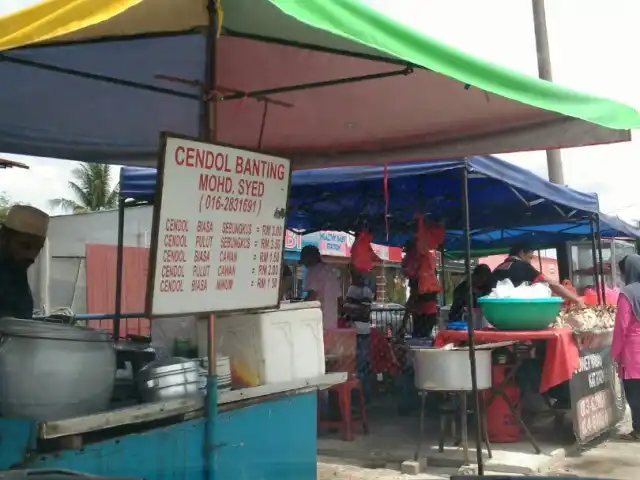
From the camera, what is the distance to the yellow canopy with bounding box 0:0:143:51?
187cm

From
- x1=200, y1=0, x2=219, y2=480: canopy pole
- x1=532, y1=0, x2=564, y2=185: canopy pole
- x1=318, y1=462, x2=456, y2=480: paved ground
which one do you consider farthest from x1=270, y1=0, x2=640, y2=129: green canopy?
x1=532, y1=0, x2=564, y2=185: canopy pole

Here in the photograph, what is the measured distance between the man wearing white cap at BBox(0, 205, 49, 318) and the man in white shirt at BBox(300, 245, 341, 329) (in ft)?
13.6

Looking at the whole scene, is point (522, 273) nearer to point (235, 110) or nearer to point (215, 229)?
point (235, 110)

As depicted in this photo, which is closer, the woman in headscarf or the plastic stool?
the plastic stool

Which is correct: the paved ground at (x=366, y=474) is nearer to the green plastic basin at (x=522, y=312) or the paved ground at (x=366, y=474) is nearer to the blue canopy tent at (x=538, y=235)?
the green plastic basin at (x=522, y=312)

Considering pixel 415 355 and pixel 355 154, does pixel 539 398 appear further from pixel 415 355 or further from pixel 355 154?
pixel 355 154

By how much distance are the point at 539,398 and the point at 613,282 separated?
24.8 feet

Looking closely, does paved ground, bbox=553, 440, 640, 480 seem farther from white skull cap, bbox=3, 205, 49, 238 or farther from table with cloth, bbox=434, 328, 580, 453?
white skull cap, bbox=3, 205, 49, 238

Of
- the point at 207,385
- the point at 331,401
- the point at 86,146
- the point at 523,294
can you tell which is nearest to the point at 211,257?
the point at 207,385

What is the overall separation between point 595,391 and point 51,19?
19.8 feet

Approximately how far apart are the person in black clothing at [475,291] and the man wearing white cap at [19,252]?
501cm

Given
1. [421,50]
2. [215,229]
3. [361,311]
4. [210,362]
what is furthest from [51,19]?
[361,311]

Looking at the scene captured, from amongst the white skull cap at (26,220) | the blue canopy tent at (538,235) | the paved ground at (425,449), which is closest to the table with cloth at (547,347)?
the paved ground at (425,449)

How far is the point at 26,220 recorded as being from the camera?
10.7 ft
